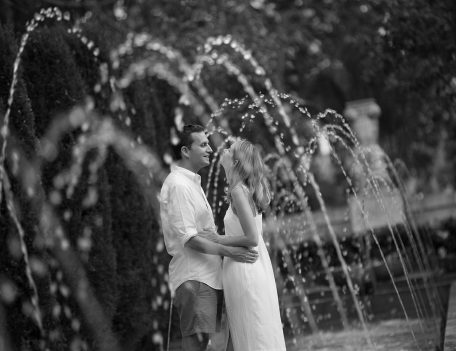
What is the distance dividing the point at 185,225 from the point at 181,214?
67 millimetres

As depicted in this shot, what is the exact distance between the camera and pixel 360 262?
1232cm

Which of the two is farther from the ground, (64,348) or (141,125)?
(141,125)

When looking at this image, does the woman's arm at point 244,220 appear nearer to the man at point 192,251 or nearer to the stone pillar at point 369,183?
the man at point 192,251

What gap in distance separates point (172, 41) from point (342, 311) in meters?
5.59

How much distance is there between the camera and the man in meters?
5.24

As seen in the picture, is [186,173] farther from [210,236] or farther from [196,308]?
Answer: [196,308]

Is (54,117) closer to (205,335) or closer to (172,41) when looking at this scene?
(205,335)

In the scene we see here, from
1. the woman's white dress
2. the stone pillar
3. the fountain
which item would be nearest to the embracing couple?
the woman's white dress

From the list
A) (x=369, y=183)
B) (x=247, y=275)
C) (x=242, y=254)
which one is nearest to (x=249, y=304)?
(x=247, y=275)

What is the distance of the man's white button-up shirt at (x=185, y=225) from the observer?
5.23 meters

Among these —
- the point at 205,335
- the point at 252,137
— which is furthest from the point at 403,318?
the point at 205,335

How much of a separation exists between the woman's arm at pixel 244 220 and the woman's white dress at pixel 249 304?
0.37 feet

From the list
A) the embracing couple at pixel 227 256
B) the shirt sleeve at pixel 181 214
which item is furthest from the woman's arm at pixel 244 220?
the shirt sleeve at pixel 181 214

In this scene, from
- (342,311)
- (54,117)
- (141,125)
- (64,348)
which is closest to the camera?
(64,348)
